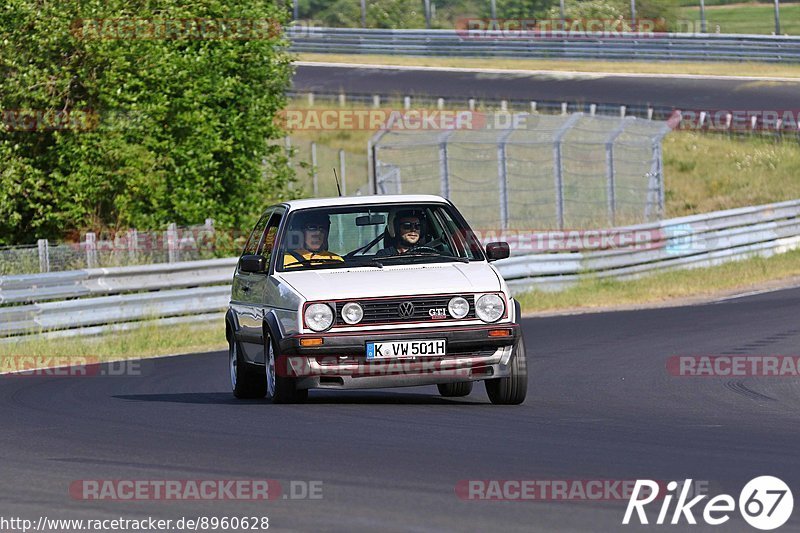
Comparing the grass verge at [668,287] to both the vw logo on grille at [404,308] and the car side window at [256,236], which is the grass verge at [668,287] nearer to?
the car side window at [256,236]

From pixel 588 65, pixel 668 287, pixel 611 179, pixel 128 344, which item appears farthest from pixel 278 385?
pixel 588 65

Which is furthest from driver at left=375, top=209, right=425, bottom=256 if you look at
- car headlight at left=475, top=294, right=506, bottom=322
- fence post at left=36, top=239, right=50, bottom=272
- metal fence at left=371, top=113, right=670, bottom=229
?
metal fence at left=371, top=113, right=670, bottom=229

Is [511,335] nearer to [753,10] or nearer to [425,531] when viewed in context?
[425,531]

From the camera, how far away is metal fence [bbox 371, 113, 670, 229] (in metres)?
27.9

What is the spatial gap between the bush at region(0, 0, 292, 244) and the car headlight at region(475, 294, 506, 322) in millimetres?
15525

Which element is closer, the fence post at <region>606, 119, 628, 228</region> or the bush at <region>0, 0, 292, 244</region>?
the bush at <region>0, 0, 292, 244</region>

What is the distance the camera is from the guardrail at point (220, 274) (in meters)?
19.1

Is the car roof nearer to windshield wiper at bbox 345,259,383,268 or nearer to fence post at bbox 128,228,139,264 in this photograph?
windshield wiper at bbox 345,259,383,268

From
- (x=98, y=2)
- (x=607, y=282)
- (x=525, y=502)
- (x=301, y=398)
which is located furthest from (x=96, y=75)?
(x=525, y=502)

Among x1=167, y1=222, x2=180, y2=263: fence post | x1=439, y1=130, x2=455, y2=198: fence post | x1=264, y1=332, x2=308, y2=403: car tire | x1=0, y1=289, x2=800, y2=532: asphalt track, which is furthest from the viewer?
x1=439, y1=130, x2=455, y2=198: fence post

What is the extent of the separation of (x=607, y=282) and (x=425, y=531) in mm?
19580

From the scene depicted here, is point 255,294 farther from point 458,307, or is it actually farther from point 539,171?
point 539,171

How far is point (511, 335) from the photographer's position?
1088 cm

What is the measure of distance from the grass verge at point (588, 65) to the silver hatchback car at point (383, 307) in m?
39.8
